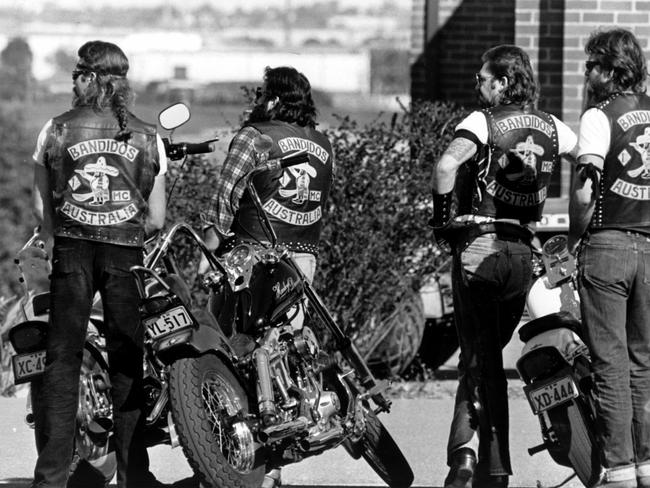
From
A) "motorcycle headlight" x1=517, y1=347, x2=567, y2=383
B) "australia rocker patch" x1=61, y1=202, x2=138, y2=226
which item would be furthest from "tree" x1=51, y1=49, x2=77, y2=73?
"motorcycle headlight" x1=517, y1=347, x2=567, y2=383

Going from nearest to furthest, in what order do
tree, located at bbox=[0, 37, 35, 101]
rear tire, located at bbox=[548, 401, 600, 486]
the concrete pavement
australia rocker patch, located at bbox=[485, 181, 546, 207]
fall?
rear tire, located at bbox=[548, 401, 600, 486] → australia rocker patch, located at bbox=[485, 181, 546, 207] → the concrete pavement → tree, located at bbox=[0, 37, 35, 101]

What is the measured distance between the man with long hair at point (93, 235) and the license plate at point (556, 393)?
1687 millimetres

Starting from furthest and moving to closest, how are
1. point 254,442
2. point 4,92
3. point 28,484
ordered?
point 4,92, point 28,484, point 254,442

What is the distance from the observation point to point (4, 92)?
33250mm

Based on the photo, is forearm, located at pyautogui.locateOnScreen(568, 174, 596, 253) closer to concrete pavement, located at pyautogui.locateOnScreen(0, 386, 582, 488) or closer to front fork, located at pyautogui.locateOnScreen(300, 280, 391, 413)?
front fork, located at pyautogui.locateOnScreen(300, 280, 391, 413)

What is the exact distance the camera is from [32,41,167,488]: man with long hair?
536 cm

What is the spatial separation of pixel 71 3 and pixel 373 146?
2582 inches

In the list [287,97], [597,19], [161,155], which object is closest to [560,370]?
[287,97]

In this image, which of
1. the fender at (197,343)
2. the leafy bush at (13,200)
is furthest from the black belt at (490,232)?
the leafy bush at (13,200)

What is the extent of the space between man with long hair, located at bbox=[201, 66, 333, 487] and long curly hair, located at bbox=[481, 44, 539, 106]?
3.07ft

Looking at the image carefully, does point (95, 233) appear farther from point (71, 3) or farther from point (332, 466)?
point (71, 3)

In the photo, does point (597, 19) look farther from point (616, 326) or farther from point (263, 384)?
point (263, 384)

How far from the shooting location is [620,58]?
5309 millimetres

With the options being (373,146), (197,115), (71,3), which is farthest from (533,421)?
(71,3)
